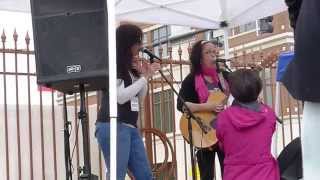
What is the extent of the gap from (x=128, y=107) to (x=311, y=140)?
272 centimetres

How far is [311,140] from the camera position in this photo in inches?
69.1

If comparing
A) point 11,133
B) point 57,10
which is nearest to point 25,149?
point 11,133

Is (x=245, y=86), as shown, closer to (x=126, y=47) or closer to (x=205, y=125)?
(x=126, y=47)

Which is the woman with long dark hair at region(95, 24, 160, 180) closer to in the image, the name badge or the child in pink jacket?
the name badge

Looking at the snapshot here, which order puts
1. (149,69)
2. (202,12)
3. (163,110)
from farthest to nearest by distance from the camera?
(163,110) < (202,12) < (149,69)

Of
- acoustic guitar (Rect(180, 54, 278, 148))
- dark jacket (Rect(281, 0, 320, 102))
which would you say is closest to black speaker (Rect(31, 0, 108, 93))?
acoustic guitar (Rect(180, 54, 278, 148))

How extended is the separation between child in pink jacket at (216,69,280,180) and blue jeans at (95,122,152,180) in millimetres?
642

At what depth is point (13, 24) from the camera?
7289mm

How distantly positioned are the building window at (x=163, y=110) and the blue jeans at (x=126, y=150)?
3.38 m

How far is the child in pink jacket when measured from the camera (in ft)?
13.4

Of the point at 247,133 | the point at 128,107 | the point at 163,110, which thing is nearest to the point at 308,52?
the point at 247,133

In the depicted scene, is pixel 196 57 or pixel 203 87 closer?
pixel 203 87

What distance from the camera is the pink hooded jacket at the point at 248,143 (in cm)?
407

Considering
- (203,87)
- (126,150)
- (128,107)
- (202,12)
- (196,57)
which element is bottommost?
(126,150)
